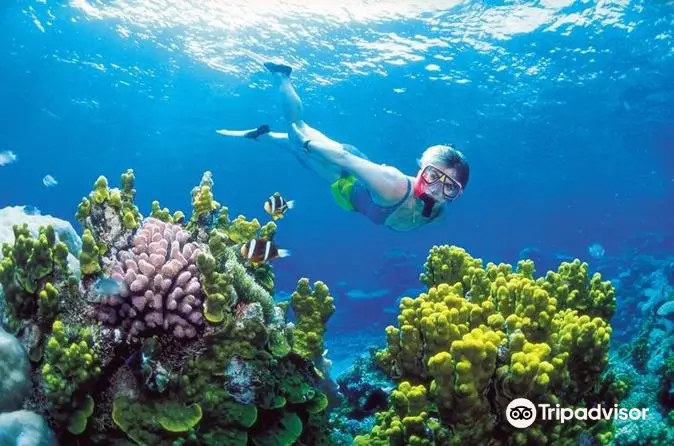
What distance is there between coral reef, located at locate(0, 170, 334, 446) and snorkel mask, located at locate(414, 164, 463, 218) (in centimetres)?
204

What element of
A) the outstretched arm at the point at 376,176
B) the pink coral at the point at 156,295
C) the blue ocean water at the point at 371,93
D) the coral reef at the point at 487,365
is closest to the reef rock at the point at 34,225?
the pink coral at the point at 156,295

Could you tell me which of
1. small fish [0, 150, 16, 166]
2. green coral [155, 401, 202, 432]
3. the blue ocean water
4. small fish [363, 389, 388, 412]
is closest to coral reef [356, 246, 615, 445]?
green coral [155, 401, 202, 432]

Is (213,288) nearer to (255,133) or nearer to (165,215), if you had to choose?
(165,215)

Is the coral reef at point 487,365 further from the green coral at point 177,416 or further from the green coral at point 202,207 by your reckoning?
the green coral at point 202,207

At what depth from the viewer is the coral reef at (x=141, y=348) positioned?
3.34 meters

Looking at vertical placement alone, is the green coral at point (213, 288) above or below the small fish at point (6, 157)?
below

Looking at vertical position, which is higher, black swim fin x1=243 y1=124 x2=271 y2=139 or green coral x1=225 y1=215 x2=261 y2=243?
black swim fin x1=243 y1=124 x2=271 y2=139

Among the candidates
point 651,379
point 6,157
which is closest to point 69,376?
point 6,157

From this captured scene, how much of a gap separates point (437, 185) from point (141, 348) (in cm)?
305

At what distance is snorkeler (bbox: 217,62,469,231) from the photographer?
4.57m

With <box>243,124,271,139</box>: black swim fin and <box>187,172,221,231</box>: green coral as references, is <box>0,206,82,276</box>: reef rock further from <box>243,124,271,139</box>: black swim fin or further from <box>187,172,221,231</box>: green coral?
<box>243,124,271,139</box>: black swim fin

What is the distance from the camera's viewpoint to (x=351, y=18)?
1970cm

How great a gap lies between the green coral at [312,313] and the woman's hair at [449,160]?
1825mm

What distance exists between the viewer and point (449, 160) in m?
4.52
